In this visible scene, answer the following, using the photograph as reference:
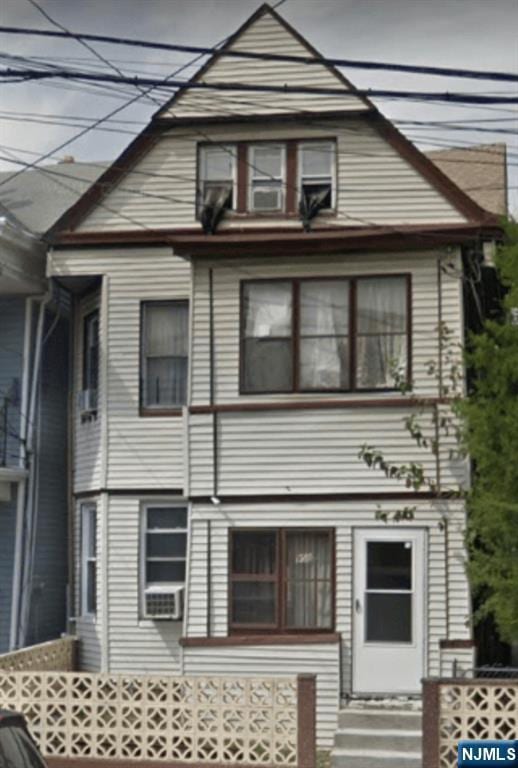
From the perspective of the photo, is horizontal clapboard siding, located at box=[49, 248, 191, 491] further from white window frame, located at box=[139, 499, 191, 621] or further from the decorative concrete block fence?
the decorative concrete block fence

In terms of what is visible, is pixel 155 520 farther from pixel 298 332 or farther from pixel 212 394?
pixel 298 332

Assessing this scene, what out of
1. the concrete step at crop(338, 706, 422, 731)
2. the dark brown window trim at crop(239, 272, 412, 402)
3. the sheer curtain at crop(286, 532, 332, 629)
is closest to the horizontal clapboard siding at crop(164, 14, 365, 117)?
the dark brown window trim at crop(239, 272, 412, 402)

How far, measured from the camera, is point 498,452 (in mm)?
17031

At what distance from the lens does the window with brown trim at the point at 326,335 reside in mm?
18984

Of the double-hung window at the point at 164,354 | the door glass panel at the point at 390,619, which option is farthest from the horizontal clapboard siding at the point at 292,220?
the door glass panel at the point at 390,619

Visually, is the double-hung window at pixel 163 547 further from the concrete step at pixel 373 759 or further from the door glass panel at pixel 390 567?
the concrete step at pixel 373 759

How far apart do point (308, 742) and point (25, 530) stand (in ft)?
24.8

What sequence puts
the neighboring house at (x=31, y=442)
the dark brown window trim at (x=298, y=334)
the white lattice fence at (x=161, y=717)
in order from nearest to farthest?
the white lattice fence at (x=161, y=717)
the dark brown window trim at (x=298, y=334)
the neighboring house at (x=31, y=442)

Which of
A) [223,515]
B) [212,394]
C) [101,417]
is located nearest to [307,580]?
[223,515]

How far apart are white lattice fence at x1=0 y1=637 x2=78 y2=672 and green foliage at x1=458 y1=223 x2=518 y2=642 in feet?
19.4

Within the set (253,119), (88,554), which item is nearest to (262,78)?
(253,119)

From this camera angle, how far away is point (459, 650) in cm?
1831

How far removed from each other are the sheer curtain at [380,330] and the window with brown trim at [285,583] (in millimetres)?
2255

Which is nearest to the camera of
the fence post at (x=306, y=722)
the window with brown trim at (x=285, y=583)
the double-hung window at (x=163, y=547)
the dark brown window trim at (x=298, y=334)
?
the fence post at (x=306, y=722)
